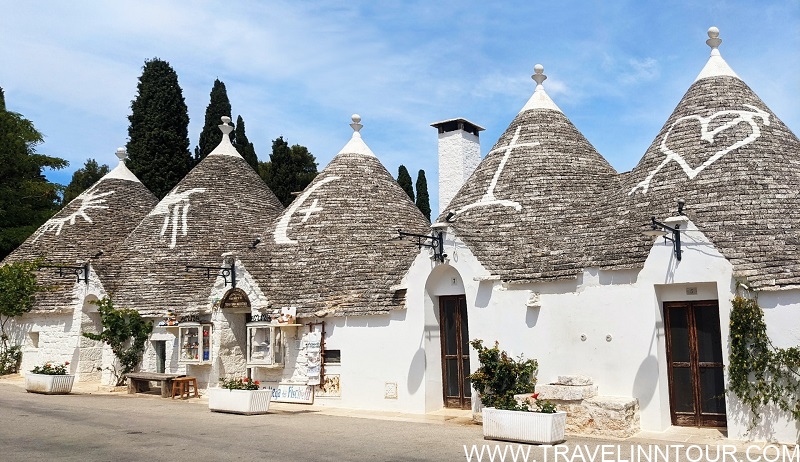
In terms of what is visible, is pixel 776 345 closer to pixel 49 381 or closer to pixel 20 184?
pixel 49 381

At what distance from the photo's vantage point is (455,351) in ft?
46.2

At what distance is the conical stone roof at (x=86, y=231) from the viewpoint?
2302 centimetres

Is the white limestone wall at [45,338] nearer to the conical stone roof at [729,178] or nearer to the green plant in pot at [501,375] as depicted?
the green plant in pot at [501,375]

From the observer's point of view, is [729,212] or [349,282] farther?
[349,282]

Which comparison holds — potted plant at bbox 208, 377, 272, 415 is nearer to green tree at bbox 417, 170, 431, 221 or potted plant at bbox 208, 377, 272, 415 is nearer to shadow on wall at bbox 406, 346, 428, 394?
shadow on wall at bbox 406, 346, 428, 394

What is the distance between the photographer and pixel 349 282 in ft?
54.5

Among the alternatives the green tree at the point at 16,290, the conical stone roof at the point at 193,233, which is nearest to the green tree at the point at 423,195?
the conical stone roof at the point at 193,233

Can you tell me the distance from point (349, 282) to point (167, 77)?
84.1 ft

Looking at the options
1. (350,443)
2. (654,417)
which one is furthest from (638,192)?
(350,443)

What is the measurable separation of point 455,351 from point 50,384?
34.9 feet

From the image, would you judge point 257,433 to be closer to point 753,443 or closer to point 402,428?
point 402,428

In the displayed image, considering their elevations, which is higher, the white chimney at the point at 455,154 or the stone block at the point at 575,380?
the white chimney at the point at 455,154

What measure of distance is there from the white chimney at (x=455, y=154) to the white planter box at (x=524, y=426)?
9.87 meters

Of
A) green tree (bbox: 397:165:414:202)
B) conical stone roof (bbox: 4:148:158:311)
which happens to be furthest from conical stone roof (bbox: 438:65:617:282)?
green tree (bbox: 397:165:414:202)
